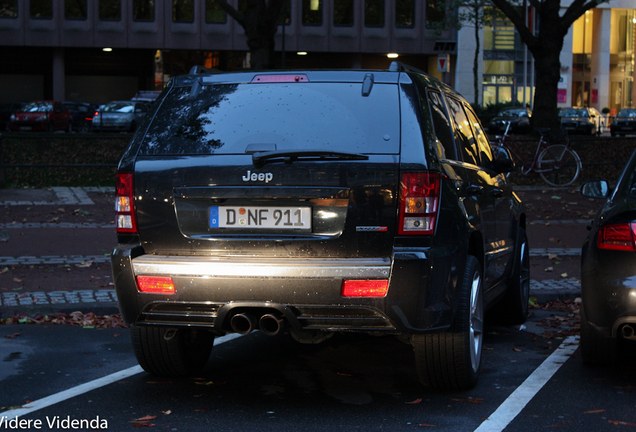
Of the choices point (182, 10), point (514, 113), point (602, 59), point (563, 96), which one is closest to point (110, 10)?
point (182, 10)

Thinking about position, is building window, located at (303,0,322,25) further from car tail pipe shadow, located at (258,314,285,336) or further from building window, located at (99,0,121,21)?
car tail pipe shadow, located at (258,314,285,336)

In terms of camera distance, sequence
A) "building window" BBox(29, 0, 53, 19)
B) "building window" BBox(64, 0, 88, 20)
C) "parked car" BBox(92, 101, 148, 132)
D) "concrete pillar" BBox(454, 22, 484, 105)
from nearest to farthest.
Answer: "parked car" BBox(92, 101, 148, 132), "building window" BBox(29, 0, 53, 19), "building window" BBox(64, 0, 88, 20), "concrete pillar" BBox(454, 22, 484, 105)

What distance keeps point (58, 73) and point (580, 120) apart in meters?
30.6

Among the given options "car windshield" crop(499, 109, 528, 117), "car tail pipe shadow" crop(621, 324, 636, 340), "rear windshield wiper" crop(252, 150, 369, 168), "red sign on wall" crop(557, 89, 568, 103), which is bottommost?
"car tail pipe shadow" crop(621, 324, 636, 340)

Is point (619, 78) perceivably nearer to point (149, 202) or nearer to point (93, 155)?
point (93, 155)

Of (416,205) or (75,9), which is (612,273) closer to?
(416,205)

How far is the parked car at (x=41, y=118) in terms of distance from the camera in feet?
124

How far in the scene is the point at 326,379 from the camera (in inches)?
205

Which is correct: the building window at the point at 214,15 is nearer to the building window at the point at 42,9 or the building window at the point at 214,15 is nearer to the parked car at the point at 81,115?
the building window at the point at 42,9

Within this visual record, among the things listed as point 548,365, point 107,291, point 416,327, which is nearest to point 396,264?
point 416,327

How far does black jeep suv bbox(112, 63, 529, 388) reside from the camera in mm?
4277

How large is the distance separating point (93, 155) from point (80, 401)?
1480cm

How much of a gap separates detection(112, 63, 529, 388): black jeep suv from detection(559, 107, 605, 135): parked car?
39.3 m

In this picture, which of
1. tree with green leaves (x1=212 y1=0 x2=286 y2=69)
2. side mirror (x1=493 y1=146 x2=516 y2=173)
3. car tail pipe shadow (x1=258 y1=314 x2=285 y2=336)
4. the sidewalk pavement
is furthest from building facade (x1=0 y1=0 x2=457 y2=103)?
car tail pipe shadow (x1=258 y1=314 x2=285 y2=336)
